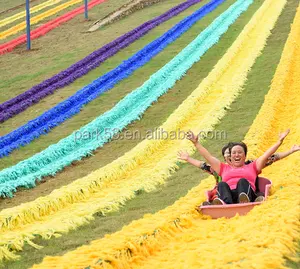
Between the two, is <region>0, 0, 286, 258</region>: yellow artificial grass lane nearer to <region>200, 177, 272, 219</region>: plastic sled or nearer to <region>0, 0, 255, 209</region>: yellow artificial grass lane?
<region>0, 0, 255, 209</region>: yellow artificial grass lane

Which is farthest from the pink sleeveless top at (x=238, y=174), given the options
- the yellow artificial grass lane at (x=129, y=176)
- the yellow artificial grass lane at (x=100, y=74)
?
the yellow artificial grass lane at (x=100, y=74)

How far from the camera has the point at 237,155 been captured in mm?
8555

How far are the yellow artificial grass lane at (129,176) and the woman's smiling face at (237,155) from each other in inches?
69.2

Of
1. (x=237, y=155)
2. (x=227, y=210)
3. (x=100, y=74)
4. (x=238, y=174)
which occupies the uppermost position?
(x=237, y=155)

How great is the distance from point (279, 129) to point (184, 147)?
6.98 feet

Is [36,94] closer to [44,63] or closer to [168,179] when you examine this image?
[44,63]

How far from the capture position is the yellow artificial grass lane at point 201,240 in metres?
5.65

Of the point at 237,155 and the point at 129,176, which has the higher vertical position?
the point at 237,155

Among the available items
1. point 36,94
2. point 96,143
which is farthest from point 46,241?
point 36,94

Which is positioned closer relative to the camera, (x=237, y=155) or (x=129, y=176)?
(x=237, y=155)

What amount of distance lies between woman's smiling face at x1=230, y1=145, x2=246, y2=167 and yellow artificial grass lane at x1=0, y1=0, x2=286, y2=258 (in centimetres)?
176

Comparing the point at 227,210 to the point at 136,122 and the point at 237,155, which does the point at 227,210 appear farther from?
the point at 136,122

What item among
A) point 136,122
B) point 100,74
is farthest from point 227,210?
point 100,74

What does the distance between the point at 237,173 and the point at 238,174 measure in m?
0.02
